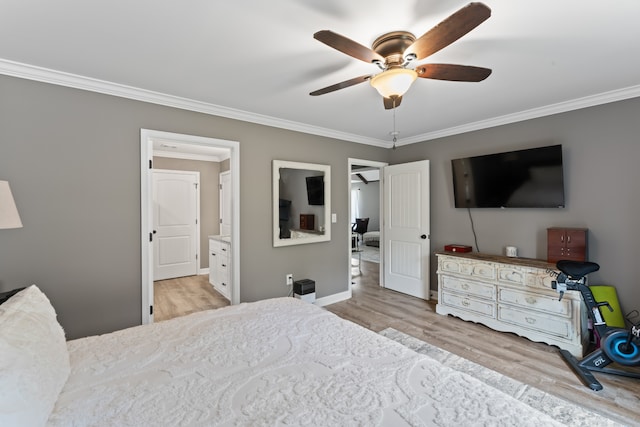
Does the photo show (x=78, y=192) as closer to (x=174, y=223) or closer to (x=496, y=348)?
(x=174, y=223)

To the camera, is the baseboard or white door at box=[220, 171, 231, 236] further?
white door at box=[220, 171, 231, 236]

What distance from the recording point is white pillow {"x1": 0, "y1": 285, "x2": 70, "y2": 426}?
881 millimetres

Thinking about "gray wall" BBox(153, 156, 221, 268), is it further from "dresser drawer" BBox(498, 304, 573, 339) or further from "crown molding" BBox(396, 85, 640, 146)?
"dresser drawer" BBox(498, 304, 573, 339)

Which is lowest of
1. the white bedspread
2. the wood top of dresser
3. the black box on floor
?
the black box on floor

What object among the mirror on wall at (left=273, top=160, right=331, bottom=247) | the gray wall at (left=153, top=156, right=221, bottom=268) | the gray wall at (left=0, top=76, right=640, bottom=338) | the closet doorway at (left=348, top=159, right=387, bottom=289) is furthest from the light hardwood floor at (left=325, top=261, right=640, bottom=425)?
the gray wall at (left=153, top=156, right=221, bottom=268)

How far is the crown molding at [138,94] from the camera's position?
2.20 meters

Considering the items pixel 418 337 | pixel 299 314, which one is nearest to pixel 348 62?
pixel 299 314

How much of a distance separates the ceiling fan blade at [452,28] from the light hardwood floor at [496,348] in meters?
2.52

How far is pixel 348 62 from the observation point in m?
2.15

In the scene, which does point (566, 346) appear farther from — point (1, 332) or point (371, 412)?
point (1, 332)

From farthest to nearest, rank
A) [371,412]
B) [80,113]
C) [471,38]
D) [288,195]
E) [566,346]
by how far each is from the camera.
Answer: [288,195]
[566,346]
[80,113]
[471,38]
[371,412]

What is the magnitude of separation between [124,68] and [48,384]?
7.07ft

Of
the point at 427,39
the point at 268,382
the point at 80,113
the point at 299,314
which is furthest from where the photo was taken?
the point at 80,113

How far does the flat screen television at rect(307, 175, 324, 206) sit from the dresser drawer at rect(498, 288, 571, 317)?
94.3 inches
